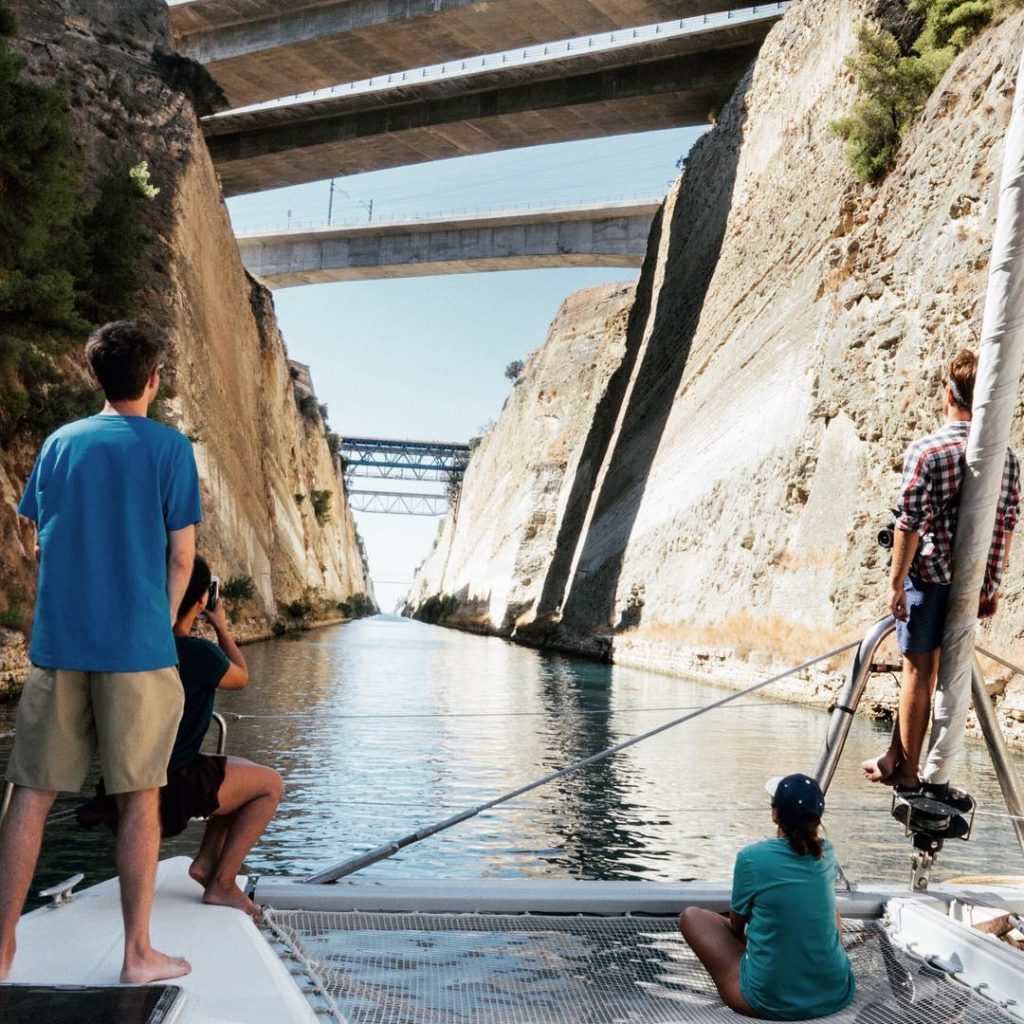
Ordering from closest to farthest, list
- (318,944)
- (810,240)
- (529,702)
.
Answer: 1. (318,944)
2. (529,702)
3. (810,240)

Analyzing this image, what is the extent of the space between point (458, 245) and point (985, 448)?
4706 cm

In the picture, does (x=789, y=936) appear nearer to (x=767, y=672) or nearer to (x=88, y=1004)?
(x=88, y=1004)

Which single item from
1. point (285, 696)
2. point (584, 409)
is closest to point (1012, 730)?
point (285, 696)

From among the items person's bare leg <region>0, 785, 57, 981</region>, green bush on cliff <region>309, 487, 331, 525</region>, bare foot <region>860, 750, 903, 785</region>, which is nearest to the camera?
person's bare leg <region>0, 785, 57, 981</region>

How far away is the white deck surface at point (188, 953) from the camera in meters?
2.38

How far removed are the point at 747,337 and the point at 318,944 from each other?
80.8 ft

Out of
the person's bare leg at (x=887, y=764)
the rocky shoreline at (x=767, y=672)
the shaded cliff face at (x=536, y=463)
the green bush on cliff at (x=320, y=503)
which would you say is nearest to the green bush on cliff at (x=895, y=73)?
the rocky shoreline at (x=767, y=672)

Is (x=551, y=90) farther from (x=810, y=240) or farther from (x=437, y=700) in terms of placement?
(x=437, y=700)

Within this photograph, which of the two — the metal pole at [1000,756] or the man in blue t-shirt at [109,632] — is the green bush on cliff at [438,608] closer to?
the metal pole at [1000,756]

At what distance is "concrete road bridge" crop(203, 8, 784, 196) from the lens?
36.6 metres

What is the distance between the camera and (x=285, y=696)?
14406mm

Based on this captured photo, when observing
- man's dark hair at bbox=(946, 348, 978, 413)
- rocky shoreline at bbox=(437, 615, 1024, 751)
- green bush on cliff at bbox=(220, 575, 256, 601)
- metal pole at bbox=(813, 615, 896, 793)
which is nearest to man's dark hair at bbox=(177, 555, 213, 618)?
metal pole at bbox=(813, 615, 896, 793)

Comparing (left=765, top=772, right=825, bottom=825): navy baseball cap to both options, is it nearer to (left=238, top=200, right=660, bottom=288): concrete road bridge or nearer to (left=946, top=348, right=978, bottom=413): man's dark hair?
(left=946, top=348, right=978, bottom=413): man's dark hair

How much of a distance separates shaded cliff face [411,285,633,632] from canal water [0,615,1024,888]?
27828 mm
